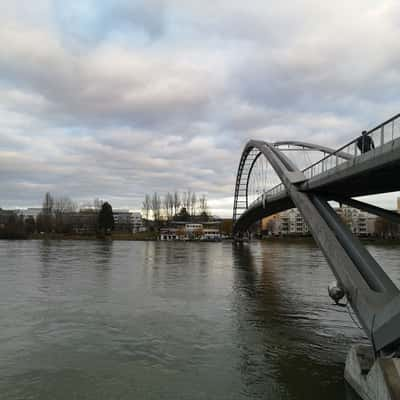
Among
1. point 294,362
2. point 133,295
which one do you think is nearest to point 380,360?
point 294,362

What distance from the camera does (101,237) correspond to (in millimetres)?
91188

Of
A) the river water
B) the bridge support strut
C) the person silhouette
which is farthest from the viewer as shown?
the person silhouette

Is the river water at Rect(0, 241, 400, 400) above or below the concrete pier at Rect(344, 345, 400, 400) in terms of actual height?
below

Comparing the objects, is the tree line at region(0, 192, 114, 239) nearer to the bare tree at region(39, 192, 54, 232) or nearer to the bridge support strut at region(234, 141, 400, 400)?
the bare tree at region(39, 192, 54, 232)

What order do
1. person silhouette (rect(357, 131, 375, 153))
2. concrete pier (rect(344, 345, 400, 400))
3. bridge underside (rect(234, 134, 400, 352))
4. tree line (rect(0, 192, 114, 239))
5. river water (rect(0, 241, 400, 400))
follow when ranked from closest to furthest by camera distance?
concrete pier (rect(344, 345, 400, 400))
bridge underside (rect(234, 134, 400, 352))
river water (rect(0, 241, 400, 400))
person silhouette (rect(357, 131, 375, 153))
tree line (rect(0, 192, 114, 239))

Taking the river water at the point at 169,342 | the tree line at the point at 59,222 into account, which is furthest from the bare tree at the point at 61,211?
the river water at the point at 169,342

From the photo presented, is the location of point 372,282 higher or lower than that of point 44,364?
higher

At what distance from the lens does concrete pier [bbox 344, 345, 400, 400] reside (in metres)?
5.58

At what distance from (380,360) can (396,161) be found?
3.58 metres

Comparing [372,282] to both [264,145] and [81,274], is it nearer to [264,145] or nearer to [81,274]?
[81,274]

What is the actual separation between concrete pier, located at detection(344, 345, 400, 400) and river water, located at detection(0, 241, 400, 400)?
0.26m

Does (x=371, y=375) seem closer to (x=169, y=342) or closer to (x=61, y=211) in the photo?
(x=169, y=342)

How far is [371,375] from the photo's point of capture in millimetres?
6230

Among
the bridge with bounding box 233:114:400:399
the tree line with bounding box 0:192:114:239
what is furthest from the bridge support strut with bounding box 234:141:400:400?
the tree line with bounding box 0:192:114:239
